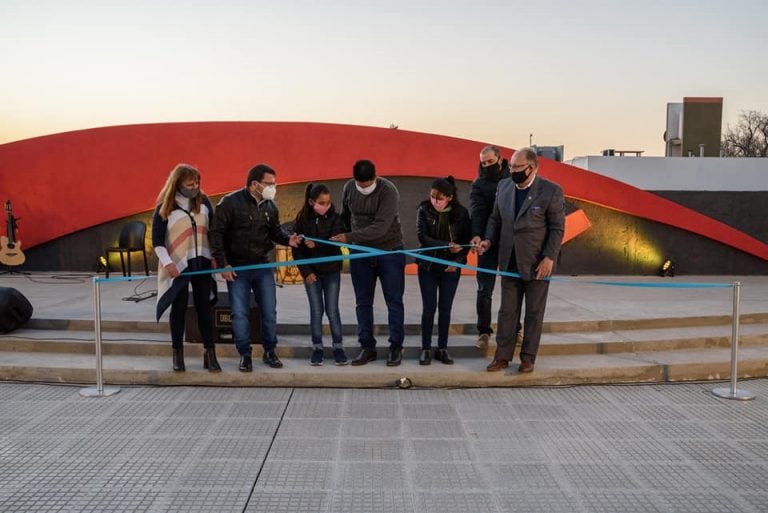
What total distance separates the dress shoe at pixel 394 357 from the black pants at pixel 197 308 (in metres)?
1.56

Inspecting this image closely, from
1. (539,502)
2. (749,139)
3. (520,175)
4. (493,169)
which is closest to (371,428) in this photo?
(539,502)

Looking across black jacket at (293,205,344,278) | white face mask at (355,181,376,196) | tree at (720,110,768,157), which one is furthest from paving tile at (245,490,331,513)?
tree at (720,110,768,157)

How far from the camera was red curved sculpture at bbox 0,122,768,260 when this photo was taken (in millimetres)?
10062

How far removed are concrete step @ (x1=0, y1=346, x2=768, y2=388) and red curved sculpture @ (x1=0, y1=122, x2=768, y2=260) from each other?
16.4 ft

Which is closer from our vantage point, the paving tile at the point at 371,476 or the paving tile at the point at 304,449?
the paving tile at the point at 371,476

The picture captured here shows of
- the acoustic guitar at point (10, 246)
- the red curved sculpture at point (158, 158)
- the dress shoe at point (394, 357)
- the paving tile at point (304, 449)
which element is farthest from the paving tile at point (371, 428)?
the acoustic guitar at point (10, 246)

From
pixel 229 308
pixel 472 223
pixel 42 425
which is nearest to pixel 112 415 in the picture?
pixel 42 425

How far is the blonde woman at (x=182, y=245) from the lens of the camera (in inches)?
187

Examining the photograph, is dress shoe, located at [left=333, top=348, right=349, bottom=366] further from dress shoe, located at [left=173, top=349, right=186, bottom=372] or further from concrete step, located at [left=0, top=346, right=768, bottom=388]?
dress shoe, located at [left=173, top=349, right=186, bottom=372]

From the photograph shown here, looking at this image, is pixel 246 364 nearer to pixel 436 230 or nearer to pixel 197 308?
pixel 197 308

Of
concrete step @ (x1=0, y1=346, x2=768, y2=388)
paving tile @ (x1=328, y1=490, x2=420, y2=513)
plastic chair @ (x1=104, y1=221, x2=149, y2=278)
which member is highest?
plastic chair @ (x1=104, y1=221, x2=149, y2=278)

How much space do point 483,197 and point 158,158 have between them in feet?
22.1

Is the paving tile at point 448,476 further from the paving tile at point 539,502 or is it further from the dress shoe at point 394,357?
the dress shoe at point 394,357

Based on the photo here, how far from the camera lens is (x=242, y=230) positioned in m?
4.94
